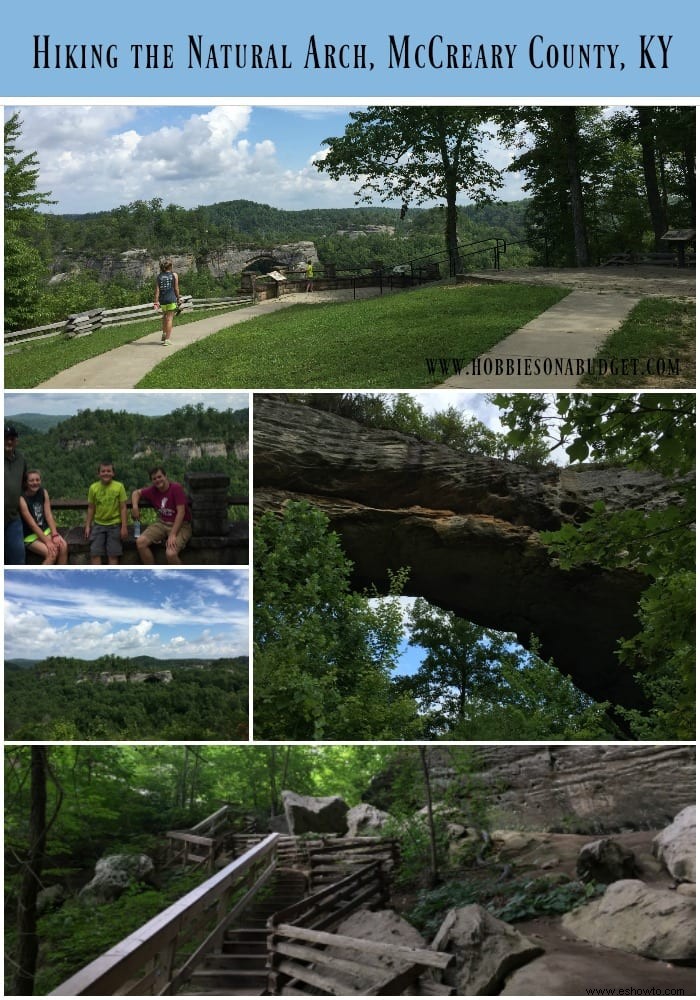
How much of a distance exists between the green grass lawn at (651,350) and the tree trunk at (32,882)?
501 cm

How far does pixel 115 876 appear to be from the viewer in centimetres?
576

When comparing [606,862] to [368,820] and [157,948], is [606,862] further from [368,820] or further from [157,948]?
[157,948]

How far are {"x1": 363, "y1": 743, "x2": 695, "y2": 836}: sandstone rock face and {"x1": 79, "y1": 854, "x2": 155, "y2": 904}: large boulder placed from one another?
1547 mm

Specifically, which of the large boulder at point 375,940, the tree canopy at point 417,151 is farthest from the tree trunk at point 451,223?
the large boulder at point 375,940

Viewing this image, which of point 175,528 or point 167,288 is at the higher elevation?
point 167,288

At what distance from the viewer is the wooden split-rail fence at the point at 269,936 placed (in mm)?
5363

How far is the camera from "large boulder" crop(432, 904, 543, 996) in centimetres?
536

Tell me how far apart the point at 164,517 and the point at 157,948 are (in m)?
2.67

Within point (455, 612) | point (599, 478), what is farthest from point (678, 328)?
point (455, 612)

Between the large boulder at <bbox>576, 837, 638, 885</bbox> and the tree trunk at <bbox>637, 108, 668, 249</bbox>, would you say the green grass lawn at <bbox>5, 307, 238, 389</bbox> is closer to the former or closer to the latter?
the tree trunk at <bbox>637, 108, 668, 249</bbox>

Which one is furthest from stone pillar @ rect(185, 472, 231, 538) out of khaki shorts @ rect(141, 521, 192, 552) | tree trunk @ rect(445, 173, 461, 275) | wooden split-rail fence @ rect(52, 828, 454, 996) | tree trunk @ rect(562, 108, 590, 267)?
tree trunk @ rect(562, 108, 590, 267)

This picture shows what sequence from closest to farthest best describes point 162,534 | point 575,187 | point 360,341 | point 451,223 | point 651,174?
point 162,534 < point 360,341 < point 451,223 < point 575,187 < point 651,174

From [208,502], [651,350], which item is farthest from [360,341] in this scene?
[208,502]

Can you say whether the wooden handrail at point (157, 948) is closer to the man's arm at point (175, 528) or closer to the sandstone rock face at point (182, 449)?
the man's arm at point (175, 528)
